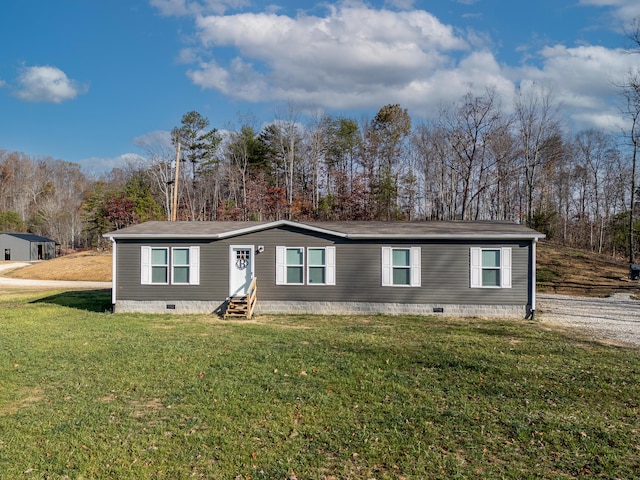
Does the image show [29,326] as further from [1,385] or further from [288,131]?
[288,131]

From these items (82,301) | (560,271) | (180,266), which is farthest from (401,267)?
(560,271)

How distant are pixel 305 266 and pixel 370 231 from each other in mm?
2543

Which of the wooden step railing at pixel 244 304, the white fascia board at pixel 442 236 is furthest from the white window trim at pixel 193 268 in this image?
the white fascia board at pixel 442 236

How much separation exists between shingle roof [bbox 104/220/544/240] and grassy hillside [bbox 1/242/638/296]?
9.43 meters

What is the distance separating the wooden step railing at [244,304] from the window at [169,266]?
1.62m

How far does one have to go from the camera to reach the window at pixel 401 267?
14914 millimetres

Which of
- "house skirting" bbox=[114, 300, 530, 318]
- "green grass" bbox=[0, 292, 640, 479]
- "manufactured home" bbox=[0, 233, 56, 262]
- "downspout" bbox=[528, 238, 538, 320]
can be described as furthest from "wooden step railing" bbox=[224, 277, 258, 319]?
"manufactured home" bbox=[0, 233, 56, 262]

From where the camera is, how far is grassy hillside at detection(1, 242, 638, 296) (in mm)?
22656

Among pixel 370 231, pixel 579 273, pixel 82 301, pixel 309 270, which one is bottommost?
pixel 82 301

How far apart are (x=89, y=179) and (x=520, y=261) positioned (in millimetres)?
72454

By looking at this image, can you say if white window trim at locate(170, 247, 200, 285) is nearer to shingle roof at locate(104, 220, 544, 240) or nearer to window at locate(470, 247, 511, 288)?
shingle roof at locate(104, 220, 544, 240)

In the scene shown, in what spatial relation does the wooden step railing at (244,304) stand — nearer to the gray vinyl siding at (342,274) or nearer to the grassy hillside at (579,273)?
the gray vinyl siding at (342,274)

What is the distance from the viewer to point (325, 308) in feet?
49.8

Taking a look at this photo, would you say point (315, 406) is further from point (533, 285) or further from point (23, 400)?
point (533, 285)
